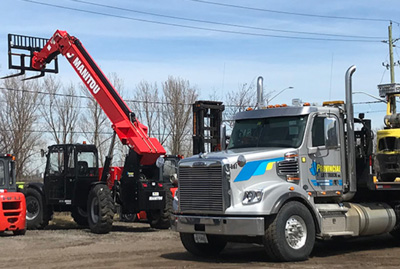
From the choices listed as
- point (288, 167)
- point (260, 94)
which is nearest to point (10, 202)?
point (260, 94)

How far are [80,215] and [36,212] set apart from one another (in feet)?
4.61

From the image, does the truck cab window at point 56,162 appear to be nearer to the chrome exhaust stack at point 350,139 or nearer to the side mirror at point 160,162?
the side mirror at point 160,162

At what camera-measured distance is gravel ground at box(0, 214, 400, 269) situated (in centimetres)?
1178

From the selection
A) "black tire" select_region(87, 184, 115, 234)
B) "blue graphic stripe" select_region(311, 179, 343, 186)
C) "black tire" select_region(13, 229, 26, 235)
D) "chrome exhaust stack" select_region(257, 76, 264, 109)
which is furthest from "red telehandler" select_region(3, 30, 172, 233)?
"blue graphic stripe" select_region(311, 179, 343, 186)

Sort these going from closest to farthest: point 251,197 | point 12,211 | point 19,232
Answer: point 251,197 → point 12,211 → point 19,232

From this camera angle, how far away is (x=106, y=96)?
19.6 m

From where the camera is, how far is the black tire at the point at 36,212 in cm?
2073

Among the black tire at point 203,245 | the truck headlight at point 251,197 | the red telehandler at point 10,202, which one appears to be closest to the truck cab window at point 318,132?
the truck headlight at point 251,197

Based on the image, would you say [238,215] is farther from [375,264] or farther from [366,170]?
[366,170]

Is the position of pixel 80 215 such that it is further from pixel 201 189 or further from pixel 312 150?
pixel 312 150

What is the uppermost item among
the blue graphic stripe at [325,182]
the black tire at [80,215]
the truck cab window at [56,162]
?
the truck cab window at [56,162]

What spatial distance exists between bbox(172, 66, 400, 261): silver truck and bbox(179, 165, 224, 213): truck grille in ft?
0.06

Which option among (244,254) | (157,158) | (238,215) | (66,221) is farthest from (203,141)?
(66,221)

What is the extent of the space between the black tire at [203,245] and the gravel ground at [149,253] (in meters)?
0.18
